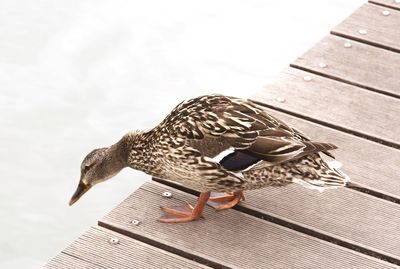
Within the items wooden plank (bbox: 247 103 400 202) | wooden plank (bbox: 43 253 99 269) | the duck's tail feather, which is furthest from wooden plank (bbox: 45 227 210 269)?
wooden plank (bbox: 247 103 400 202)

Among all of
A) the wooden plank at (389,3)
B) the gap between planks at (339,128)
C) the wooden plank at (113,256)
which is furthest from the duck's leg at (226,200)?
the wooden plank at (389,3)

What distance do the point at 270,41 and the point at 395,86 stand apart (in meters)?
3.79

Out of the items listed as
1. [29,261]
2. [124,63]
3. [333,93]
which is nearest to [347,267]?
[333,93]

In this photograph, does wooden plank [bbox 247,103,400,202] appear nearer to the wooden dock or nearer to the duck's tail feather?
the wooden dock

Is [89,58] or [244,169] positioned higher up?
[244,169]

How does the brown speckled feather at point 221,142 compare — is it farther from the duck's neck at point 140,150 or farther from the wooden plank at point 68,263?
the wooden plank at point 68,263

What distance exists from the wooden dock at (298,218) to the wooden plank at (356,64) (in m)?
0.10

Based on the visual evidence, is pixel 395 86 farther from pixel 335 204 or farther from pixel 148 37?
pixel 148 37

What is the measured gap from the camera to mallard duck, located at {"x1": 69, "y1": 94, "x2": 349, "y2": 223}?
3998mm

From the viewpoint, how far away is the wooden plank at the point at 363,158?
446 centimetres

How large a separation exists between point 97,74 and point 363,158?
4.14 metres

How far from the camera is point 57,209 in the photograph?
22.4ft

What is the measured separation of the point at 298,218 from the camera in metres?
4.18

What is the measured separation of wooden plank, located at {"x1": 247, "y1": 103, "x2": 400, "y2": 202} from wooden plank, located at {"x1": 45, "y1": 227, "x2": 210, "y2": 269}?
1.09 m
